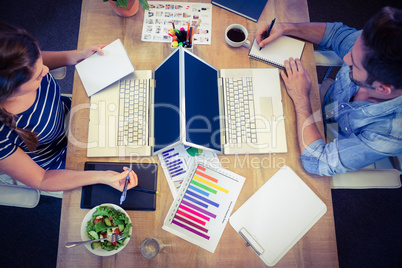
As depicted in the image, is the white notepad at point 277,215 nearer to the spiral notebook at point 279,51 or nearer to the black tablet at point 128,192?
the black tablet at point 128,192

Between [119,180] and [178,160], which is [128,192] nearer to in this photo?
[119,180]

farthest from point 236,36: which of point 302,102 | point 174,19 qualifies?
point 302,102

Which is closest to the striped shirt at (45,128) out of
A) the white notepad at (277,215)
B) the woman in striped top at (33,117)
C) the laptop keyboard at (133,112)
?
the woman in striped top at (33,117)

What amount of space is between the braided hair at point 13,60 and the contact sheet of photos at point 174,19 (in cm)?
48

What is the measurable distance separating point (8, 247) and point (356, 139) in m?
2.10

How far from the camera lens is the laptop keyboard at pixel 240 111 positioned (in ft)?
3.58

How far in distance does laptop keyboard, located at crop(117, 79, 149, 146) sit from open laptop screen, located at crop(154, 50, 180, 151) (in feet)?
0.17

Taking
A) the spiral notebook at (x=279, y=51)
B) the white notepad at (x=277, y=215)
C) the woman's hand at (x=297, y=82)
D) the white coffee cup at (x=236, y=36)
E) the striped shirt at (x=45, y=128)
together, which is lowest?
the white notepad at (x=277, y=215)

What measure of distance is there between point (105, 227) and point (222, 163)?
19.6 inches

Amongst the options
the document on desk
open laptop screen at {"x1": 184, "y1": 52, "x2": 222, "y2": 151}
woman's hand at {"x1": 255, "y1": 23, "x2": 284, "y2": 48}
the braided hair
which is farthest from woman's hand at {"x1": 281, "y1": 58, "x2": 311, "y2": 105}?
the braided hair

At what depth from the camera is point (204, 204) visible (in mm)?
1050

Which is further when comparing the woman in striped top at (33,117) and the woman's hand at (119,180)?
the woman's hand at (119,180)

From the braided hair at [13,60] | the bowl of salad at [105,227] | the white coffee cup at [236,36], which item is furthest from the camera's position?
the white coffee cup at [236,36]

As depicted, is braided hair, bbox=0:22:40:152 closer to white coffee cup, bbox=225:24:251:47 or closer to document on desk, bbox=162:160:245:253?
document on desk, bbox=162:160:245:253
